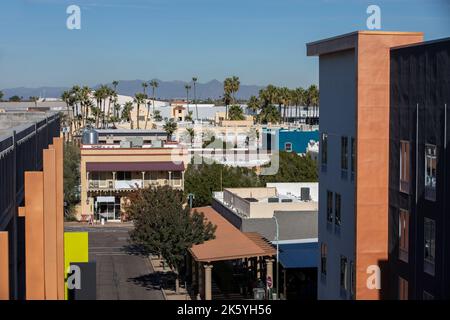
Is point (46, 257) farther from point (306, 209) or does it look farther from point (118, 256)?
point (118, 256)

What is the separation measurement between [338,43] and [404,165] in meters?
4.26

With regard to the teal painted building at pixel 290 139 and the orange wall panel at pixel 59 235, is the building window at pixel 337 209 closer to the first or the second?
the orange wall panel at pixel 59 235

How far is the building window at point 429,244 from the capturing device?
16828mm

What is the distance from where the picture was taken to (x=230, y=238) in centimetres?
3788

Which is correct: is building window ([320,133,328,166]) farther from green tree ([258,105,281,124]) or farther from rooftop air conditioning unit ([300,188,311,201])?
green tree ([258,105,281,124])

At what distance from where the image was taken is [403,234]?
62.0 ft

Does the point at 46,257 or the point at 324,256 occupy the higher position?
the point at 46,257

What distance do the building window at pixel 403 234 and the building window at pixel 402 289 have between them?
1.56 ft

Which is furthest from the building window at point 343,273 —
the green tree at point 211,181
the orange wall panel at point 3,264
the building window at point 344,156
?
the green tree at point 211,181

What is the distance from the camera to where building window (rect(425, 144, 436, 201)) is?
55.3ft

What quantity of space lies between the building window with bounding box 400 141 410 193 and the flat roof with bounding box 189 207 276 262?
48.0 feet
